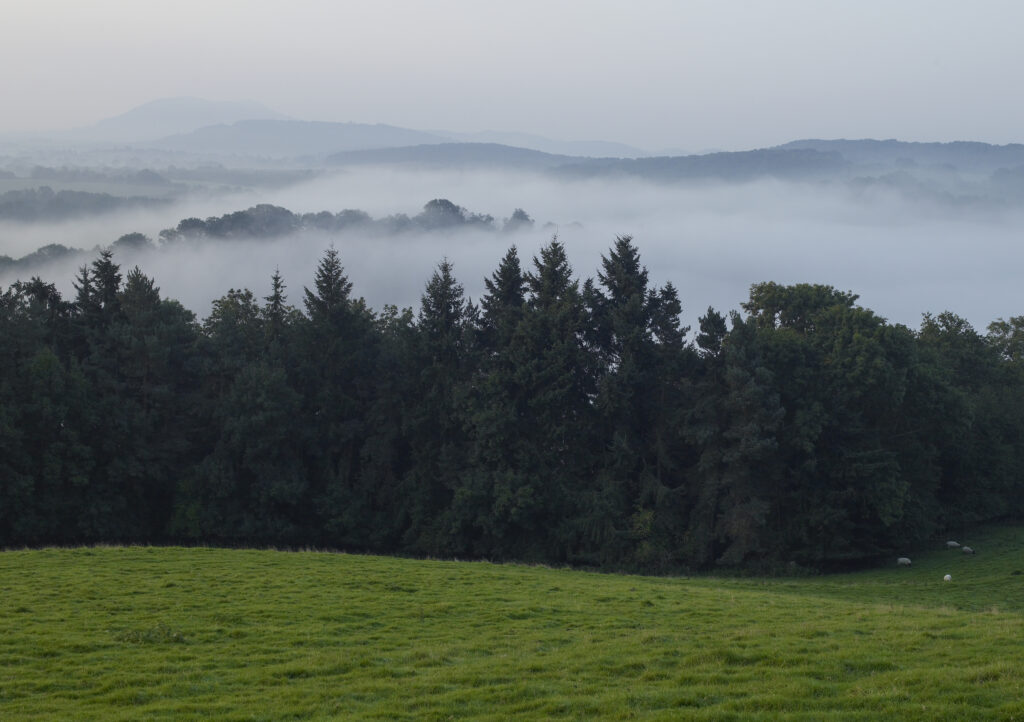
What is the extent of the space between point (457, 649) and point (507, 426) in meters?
31.3

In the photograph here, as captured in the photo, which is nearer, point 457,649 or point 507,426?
point 457,649

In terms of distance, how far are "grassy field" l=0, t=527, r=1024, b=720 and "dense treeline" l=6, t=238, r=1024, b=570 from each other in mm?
20071

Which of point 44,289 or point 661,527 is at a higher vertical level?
point 44,289

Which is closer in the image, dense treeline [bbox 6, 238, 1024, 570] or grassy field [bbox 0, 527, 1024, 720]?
grassy field [bbox 0, 527, 1024, 720]

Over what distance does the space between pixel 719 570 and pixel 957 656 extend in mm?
30937

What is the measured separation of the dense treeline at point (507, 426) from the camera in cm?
4556

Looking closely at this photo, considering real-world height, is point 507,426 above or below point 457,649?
below

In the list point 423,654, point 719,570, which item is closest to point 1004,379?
point 719,570

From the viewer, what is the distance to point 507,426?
47.7m

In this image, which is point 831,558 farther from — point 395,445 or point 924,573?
point 395,445

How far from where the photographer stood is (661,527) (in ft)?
150

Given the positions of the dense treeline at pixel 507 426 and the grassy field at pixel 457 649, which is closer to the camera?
the grassy field at pixel 457 649

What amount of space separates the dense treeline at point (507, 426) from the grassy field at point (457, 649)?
65.9 ft

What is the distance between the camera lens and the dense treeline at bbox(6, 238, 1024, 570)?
45.6m
